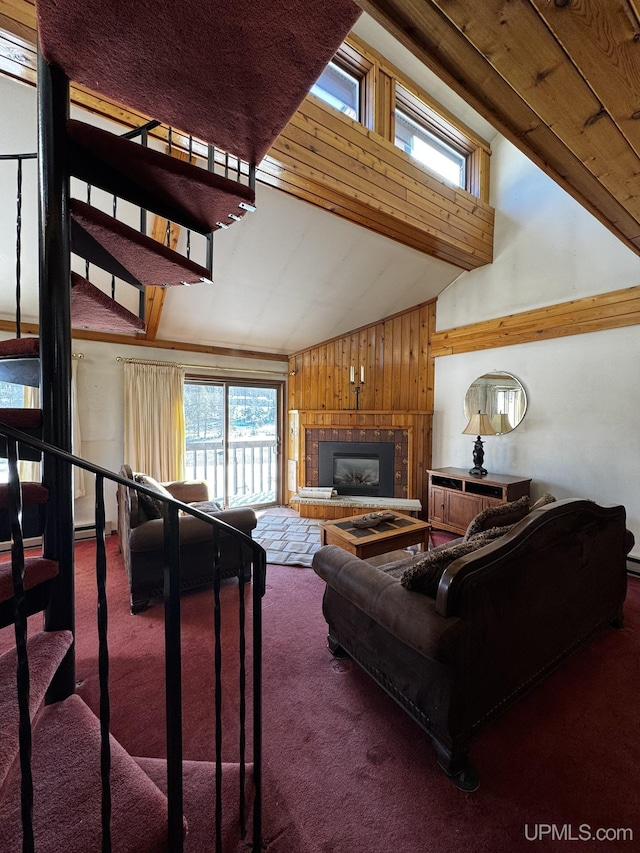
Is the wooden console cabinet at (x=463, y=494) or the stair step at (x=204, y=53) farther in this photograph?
the wooden console cabinet at (x=463, y=494)

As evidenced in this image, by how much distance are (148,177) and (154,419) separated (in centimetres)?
338

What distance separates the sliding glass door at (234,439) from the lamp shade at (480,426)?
2849mm

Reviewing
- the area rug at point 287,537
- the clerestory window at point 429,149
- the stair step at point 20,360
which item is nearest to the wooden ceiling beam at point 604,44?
the stair step at point 20,360

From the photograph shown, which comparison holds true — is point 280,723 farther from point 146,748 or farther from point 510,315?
point 510,315

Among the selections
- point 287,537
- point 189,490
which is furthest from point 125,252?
point 287,537

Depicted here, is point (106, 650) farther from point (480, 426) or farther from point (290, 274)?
point (480, 426)

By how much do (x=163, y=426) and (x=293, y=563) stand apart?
233 cm

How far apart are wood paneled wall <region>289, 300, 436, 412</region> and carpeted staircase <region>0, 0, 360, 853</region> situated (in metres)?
3.64

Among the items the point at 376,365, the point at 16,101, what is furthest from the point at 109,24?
the point at 376,365

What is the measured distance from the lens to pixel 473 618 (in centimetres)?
141

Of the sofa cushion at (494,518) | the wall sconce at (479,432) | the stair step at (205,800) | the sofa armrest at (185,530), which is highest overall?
the wall sconce at (479,432)

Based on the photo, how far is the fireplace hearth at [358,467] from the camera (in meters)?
4.79

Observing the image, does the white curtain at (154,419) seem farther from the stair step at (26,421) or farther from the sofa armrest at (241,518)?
the stair step at (26,421)

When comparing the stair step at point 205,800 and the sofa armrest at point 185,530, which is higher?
the sofa armrest at point 185,530
